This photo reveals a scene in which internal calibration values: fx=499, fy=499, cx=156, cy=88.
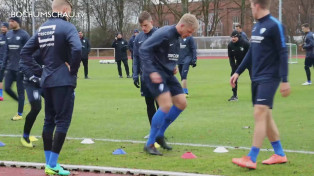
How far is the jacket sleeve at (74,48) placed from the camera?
5.77 m

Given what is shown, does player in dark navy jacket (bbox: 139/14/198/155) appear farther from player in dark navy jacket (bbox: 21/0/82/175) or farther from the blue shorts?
player in dark navy jacket (bbox: 21/0/82/175)

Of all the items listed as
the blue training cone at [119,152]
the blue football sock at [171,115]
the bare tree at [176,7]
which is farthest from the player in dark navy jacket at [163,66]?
the bare tree at [176,7]

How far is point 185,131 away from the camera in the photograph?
9102 millimetres

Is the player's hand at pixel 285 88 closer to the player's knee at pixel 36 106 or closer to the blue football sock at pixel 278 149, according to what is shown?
the blue football sock at pixel 278 149

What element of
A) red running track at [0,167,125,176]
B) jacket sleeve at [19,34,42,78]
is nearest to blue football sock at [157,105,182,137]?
red running track at [0,167,125,176]

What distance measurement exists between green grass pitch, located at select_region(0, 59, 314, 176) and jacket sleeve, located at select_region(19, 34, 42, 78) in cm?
129

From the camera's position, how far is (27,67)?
21.1 feet

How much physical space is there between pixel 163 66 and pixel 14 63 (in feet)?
16.8

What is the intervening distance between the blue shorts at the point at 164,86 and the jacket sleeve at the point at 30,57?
148cm

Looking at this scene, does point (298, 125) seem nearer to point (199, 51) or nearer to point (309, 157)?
point (309, 157)

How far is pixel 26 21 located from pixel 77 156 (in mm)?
59135

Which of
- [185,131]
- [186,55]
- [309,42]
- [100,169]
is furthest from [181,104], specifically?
[309,42]

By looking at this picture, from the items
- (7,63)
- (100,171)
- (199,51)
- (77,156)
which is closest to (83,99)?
(7,63)

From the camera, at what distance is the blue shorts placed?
680 cm
